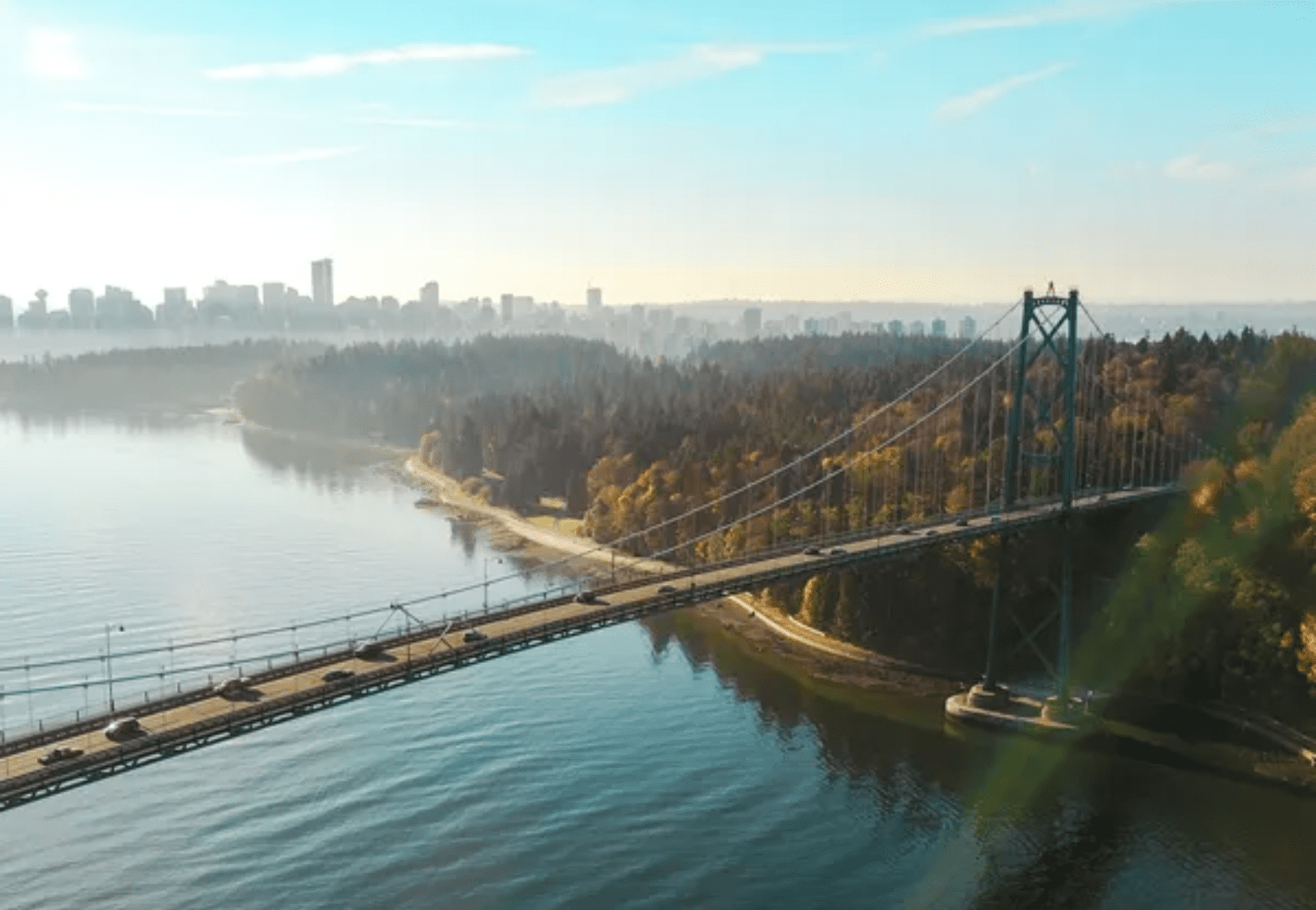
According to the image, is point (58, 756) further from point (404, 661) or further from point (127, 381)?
point (127, 381)

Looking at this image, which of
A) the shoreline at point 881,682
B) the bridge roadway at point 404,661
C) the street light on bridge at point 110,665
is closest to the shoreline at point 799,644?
the shoreline at point 881,682

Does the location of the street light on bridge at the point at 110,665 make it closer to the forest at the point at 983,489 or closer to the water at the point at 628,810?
the water at the point at 628,810

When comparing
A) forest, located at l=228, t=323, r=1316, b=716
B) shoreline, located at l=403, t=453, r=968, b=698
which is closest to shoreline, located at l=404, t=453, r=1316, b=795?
shoreline, located at l=403, t=453, r=968, b=698

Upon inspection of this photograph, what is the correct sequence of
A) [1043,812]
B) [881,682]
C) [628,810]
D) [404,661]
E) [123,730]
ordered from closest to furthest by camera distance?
[123,730], [404,661], [628,810], [1043,812], [881,682]

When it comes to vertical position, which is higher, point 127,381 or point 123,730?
point 127,381

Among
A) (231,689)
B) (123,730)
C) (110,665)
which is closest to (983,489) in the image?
(231,689)

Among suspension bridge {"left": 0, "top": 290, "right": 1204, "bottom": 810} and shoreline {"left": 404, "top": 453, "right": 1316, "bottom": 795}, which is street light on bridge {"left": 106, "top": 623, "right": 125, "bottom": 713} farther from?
shoreline {"left": 404, "top": 453, "right": 1316, "bottom": 795}
